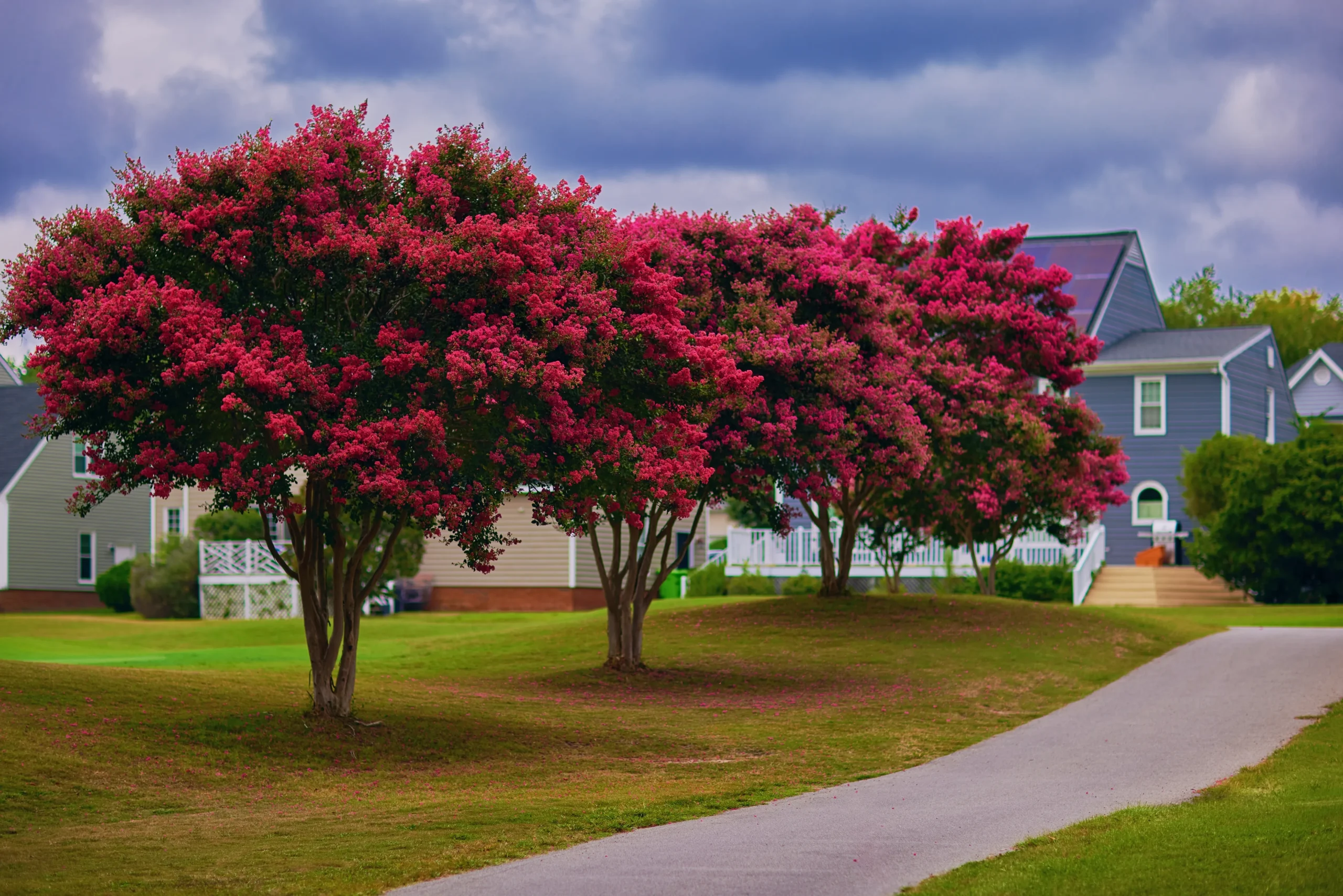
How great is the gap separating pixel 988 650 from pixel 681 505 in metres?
9.93

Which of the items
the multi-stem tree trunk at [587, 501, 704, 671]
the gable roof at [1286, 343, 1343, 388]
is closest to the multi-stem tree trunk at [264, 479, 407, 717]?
the multi-stem tree trunk at [587, 501, 704, 671]

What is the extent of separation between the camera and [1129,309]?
157 feet

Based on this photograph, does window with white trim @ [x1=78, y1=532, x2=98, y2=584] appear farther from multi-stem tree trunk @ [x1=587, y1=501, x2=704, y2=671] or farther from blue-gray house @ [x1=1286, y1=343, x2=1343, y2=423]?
blue-gray house @ [x1=1286, y1=343, x2=1343, y2=423]

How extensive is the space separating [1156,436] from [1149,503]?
1.97 metres

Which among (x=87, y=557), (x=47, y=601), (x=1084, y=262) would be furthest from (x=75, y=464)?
(x=1084, y=262)

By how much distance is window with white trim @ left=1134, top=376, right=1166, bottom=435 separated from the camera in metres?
44.2

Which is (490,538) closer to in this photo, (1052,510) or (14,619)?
(1052,510)

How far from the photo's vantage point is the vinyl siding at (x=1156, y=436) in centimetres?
4384

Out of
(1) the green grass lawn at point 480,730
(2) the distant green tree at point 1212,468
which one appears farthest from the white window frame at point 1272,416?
(1) the green grass lawn at point 480,730

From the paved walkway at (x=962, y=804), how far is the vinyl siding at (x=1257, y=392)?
23.8m

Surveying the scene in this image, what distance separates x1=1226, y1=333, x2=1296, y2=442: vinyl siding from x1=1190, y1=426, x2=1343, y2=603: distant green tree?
23.0 feet

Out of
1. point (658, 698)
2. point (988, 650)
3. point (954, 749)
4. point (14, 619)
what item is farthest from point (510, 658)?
point (14, 619)

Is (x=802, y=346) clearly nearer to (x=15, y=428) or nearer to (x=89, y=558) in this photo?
(x=15, y=428)

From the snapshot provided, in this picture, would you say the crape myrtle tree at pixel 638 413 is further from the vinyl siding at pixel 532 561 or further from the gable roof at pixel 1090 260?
the gable roof at pixel 1090 260
